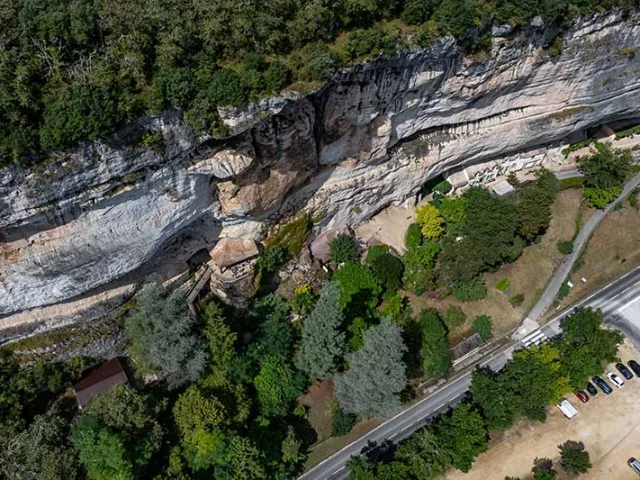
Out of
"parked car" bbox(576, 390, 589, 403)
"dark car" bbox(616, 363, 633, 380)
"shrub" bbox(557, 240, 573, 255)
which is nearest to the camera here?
"parked car" bbox(576, 390, 589, 403)

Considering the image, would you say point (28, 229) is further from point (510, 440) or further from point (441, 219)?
point (510, 440)

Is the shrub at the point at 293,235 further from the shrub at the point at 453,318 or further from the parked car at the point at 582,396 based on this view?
the parked car at the point at 582,396

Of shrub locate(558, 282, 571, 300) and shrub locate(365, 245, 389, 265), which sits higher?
shrub locate(365, 245, 389, 265)

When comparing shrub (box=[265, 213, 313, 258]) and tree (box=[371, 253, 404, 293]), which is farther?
tree (box=[371, 253, 404, 293])

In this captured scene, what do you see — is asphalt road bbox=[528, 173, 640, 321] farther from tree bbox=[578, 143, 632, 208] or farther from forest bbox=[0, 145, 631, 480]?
forest bbox=[0, 145, 631, 480]

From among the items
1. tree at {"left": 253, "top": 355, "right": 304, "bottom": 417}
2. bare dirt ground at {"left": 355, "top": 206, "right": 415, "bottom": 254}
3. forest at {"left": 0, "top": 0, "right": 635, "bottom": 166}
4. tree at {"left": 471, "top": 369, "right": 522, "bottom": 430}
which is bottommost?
tree at {"left": 471, "top": 369, "right": 522, "bottom": 430}

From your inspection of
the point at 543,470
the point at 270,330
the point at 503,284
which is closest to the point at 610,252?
the point at 503,284

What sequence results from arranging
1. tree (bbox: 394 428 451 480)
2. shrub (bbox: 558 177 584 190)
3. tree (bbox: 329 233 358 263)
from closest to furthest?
tree (bbox: 394 428 451 480)
tree (bbox: 329 233 358 263)
shrub (bbox: 558 177 584 190)

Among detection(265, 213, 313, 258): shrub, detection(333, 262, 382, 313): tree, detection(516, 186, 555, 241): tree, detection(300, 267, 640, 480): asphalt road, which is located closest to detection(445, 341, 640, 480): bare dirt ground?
detection(300, 267, 640, 480): asphalt road
